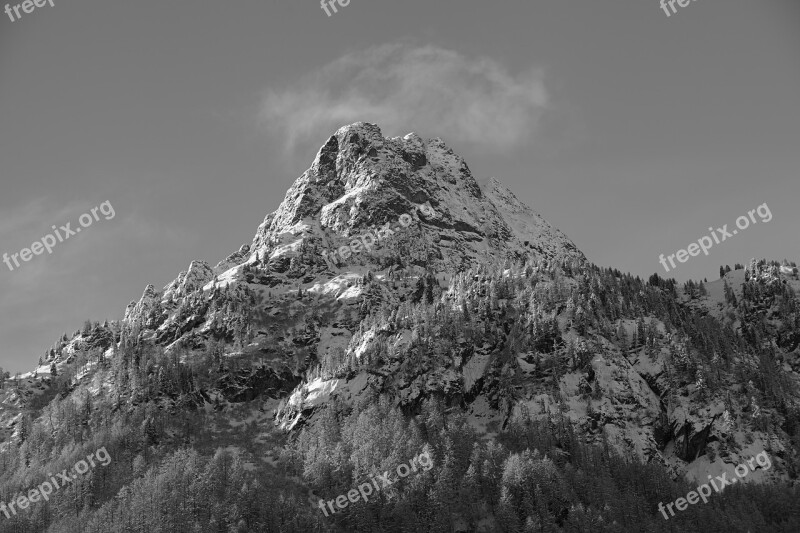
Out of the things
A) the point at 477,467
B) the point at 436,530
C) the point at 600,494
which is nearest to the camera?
the point at 436,530

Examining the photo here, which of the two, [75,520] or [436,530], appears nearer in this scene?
[436,530]

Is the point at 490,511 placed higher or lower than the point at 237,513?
lower

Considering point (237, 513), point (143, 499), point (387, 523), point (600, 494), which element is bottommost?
point (600, 494)

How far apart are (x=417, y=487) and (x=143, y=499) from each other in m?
66.6

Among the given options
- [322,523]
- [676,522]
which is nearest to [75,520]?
[322,523]

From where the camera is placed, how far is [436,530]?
171750 mm

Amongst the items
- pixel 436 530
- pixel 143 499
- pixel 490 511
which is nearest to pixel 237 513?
pixel 143 499

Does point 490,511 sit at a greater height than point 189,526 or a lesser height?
lesser

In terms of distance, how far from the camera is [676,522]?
585 feet

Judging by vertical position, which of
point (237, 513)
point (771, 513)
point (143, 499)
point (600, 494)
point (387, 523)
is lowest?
point (771, 513)

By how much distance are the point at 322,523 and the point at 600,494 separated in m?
63.7

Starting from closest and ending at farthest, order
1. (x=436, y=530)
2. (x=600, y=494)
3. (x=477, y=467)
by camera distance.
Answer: (x=436, y=530) → (x=600, y=494) → (x=477, y=467)

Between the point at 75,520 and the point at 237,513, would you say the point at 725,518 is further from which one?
the point at 75,520

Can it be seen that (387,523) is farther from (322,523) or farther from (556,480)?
(556,480)
